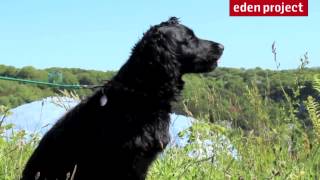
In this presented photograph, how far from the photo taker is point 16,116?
6.53m

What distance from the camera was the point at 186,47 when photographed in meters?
5.30

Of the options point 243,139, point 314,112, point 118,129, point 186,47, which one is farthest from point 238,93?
point 314,112

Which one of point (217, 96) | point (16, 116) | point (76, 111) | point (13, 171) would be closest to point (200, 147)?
point (217, 96)

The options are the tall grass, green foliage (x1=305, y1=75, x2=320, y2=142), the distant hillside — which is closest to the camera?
green foliage (x1=305, y1=75, x2=320, y2=142)

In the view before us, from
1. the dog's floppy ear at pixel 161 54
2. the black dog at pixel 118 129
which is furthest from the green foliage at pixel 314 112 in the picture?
the dog's floppy ear at pixel 161 54

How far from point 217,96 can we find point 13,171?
6.08 ft

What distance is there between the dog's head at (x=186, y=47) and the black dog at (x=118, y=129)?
0.07 m

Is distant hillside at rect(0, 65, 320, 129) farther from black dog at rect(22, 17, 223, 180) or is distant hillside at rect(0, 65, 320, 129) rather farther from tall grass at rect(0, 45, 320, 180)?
black dog at rect(22, 17, 223, 180)

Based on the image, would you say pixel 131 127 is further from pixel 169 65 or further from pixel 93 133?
pixel 169 65

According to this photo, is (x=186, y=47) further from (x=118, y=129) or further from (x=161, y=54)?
(x=118, y=129)

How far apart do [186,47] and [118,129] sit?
3.72ft

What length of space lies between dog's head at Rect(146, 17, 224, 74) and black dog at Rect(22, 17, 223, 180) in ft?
0.22

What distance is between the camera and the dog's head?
16.9 feet

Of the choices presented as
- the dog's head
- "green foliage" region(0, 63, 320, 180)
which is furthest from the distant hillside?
the dog's head
